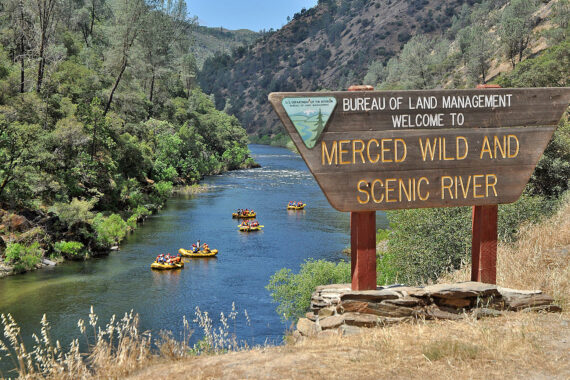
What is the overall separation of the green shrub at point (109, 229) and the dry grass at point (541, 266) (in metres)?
29.5

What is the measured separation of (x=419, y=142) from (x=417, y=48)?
105132 millimetres

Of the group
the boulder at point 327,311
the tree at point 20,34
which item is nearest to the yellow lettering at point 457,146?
the boulder at point 327,311

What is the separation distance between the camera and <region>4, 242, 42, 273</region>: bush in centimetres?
3200

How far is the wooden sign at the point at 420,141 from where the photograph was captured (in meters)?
9.00

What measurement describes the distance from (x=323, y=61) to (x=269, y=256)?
161334mm

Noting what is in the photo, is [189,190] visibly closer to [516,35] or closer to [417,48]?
[516,35]

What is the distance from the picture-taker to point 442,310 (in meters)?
9.09

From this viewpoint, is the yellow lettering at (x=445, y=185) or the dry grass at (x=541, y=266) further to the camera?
the dry grass at (x=541, y=266)

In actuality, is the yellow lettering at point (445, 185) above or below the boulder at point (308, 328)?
above

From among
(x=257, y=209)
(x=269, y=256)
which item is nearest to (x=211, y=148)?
(x=257, y=209)

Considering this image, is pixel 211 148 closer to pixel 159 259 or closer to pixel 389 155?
pixel 159 259

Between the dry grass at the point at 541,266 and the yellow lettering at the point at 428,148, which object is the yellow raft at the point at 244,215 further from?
the yellow lettering at the point at 428,148

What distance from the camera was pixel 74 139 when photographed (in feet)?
133

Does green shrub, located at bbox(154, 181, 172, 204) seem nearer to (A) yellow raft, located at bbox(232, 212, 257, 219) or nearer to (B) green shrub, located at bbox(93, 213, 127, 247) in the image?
(A) yellow raft, located at bbox(232, 212, 257, 219)
